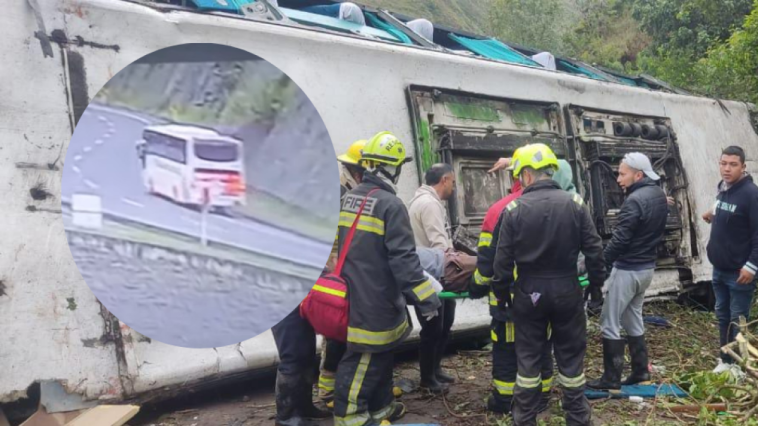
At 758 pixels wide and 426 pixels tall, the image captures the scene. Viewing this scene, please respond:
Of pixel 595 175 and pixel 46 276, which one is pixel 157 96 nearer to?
pixel 46 276

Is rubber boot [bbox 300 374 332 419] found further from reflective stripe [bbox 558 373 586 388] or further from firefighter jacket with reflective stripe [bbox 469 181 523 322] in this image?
reflective stripe [bbox 558 373 586 388]

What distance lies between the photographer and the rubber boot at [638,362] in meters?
4.30

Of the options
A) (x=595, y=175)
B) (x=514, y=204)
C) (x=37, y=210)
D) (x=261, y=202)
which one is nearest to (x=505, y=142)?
(x=595, y=175)

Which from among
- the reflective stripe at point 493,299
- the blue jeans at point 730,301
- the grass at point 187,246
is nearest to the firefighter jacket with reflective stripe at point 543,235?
the reflective stripe at point 493,299

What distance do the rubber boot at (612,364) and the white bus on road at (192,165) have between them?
342cm

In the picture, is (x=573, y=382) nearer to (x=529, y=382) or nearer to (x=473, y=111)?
(x=529, y=382)

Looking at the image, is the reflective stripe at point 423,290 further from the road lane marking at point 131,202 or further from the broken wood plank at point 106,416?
the road lane marking at point 131,202

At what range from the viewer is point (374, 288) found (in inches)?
121

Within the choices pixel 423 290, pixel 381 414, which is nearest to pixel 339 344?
pixel 381 414

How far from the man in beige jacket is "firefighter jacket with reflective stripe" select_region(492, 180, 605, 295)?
698 millimetres

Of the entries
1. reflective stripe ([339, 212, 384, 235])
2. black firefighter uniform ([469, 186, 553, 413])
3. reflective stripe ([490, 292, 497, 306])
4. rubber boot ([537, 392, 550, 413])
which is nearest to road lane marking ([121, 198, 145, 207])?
reflective stripe ([339, 212, 384, 235])

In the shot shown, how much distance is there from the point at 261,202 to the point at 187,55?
44 cm

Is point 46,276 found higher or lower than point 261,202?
lower

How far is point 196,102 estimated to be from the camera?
1599mm
